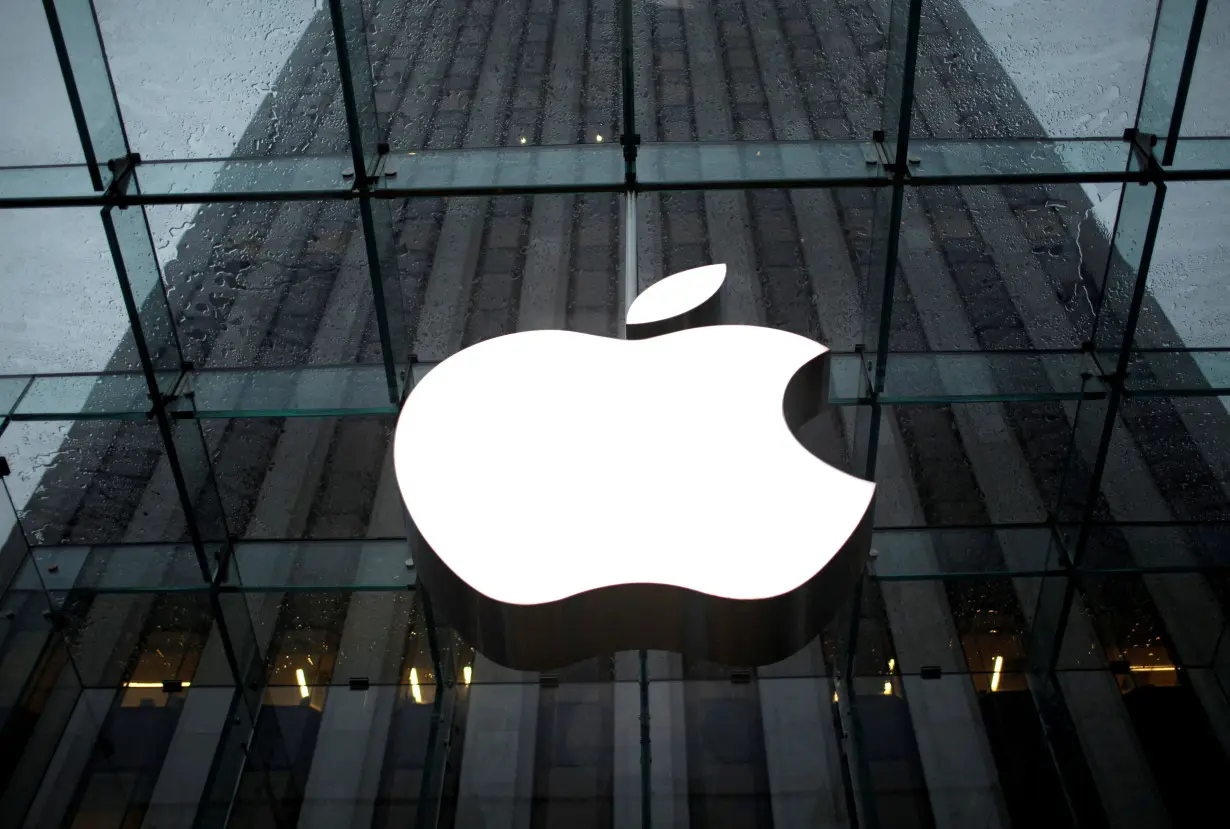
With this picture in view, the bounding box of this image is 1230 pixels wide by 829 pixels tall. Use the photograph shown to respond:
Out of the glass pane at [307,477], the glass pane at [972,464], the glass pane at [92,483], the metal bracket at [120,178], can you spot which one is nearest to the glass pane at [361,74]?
the metal bracket at [120,178]

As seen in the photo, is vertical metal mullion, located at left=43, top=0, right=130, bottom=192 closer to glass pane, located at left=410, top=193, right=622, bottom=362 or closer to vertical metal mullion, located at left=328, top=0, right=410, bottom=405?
vertical metal mullion, located at left=328, top=0, right=410, bottom=405

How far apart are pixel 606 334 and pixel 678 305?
2189 millimetres

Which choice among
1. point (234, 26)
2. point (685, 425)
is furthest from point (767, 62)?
point (685, 425)

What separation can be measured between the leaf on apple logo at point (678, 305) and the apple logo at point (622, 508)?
28 centimetres

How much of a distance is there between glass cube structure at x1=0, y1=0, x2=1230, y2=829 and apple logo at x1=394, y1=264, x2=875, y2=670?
1.62m

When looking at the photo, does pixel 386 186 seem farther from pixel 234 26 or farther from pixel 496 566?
pixel 496 566

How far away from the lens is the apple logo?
1.86m

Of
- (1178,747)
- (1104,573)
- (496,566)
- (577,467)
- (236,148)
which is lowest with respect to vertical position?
(496,566)

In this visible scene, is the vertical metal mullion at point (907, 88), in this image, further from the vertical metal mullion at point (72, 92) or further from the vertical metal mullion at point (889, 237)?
the vertical metal mullion at point (72, 92)

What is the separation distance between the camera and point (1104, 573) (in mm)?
5074

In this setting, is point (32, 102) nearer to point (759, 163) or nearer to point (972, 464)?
point (759, 163)

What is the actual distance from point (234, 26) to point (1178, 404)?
3902mm

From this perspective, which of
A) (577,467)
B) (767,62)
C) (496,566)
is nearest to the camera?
(496,566)

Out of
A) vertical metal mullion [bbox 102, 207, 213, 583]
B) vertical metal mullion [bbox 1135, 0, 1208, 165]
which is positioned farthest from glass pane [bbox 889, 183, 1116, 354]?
vertical metal mullion [bbox 102, 207, 213, 583]
